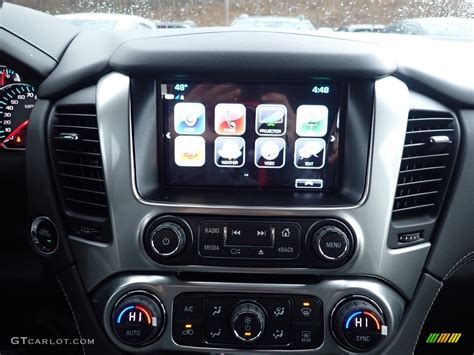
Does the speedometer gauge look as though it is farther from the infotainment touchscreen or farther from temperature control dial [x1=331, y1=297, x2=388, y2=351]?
temperature control dial [x1=331, y1=297, x2=388, y2=351]

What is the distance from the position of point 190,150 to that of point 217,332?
1.70 ft

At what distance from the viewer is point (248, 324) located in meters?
1.54

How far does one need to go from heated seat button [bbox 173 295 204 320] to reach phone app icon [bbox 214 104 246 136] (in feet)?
1.55

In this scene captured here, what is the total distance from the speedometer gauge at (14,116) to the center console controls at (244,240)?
2.48 ft

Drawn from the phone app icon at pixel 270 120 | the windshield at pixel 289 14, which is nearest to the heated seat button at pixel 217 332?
the phone app icon at pixel 270 120

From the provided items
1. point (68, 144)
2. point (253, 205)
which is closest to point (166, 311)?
point (253, 205)

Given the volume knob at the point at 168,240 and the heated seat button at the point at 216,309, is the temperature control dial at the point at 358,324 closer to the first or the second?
the heated seat button at the point at 216,309

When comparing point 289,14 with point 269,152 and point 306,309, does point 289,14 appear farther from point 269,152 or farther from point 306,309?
point 306,309

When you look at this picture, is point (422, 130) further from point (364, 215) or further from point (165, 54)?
point (165, 54)

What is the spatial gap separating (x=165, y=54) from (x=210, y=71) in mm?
131

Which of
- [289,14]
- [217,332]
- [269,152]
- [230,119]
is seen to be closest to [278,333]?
[217,332]

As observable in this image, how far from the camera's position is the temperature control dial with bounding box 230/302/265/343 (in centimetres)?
154

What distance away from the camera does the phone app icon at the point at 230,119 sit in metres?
1.59

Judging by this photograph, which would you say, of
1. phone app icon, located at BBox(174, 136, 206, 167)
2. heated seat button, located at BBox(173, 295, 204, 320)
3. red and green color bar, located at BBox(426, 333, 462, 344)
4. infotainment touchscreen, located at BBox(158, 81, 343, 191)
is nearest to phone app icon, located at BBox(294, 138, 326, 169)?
infotainment touchscreen, located at BBox(158, 81, 343, 191)
